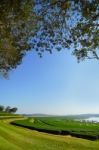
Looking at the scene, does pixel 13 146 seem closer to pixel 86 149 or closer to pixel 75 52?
pixel 86 149

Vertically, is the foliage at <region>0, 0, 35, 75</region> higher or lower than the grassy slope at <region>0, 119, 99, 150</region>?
higher

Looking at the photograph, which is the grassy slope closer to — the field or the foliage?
the field

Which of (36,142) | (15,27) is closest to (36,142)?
(36,142)

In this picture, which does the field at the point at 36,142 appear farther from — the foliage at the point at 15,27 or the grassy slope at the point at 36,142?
the foliage at the point at 15,27

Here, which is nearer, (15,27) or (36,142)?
(15,27)

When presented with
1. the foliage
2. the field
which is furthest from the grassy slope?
the foliage

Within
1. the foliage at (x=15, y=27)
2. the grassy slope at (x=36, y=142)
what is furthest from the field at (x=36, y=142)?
the foliage at (x=15, y=27)

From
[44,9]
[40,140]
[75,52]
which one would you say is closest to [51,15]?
[44,9]

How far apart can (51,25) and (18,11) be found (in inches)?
85.9

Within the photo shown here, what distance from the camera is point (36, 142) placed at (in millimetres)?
41969

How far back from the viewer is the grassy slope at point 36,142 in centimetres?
3838

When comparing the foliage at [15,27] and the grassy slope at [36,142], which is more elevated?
the foliage at [15,27]

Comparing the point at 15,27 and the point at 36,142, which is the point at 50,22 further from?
the point at 36,142

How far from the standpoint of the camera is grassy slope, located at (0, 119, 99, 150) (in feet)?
126
